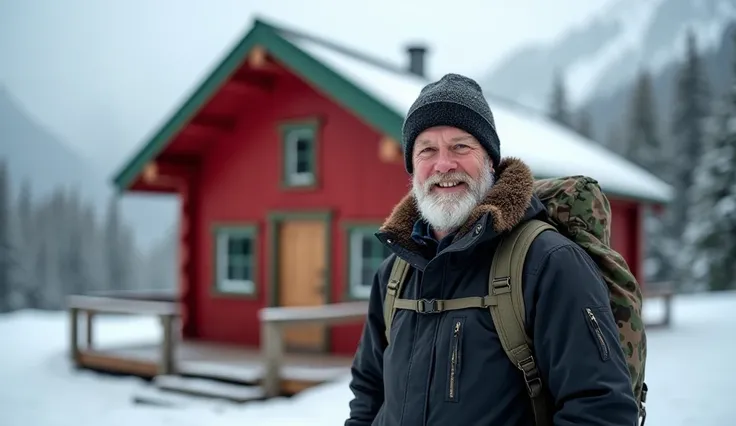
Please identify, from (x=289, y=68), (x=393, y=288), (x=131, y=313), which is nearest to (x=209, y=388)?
(x=131, y=313)

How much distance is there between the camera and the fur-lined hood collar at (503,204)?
6.72ft

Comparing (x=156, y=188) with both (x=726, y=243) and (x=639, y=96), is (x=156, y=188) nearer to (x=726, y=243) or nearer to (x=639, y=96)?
(x=726, y=243)

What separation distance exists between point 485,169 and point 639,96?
37.4 metres

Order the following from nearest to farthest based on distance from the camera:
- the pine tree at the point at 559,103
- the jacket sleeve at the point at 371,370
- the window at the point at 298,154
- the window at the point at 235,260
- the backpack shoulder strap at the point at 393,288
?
the backpack shoulder strap at the point at 393,288, the jacket sleeve at the point at 371,370, the window at the point at 298,154, the window at the point at 235,260, the pine tree at the point at 559,103

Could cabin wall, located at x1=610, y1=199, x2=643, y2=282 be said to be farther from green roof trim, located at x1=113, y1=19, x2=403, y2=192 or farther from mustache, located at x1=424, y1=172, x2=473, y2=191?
mustache, located at x1=424, y1=172, x2=473, y2=191

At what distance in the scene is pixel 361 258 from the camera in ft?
33.1

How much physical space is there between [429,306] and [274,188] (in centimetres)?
913

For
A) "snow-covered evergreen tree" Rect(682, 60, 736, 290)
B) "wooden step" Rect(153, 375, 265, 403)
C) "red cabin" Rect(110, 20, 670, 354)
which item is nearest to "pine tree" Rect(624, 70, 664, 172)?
"snow-covered evergreen tree" Rect(682, 60, 736, 290)

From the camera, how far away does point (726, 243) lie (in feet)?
64.1

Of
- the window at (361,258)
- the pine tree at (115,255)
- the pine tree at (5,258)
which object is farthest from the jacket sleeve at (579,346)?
the pine tree at (115,255)

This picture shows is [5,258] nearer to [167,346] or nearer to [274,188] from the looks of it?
[274,188]

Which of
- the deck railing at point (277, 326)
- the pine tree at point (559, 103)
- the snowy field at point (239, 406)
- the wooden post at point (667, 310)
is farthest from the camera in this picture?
the pine tree at point (559, 103)

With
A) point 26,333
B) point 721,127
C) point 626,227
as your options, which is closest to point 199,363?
point 26,333

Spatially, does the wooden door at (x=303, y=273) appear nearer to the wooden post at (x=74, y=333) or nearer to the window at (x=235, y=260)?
the window at (x=235, y=260)
